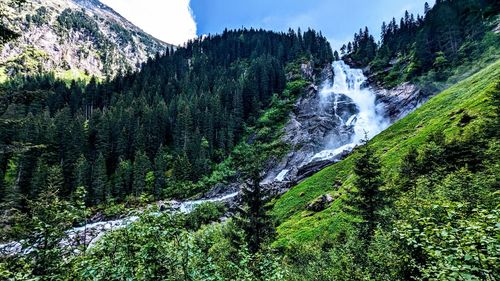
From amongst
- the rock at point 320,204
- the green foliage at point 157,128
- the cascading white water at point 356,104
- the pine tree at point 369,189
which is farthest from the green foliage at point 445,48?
the pine tree at point 369,189

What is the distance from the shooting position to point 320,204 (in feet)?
167

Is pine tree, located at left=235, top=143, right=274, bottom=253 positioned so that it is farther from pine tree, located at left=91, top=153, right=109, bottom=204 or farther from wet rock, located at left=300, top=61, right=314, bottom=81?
wet rock, located at left=300, top=61, right=314, bottom=81

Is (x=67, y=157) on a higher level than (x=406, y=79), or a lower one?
lower

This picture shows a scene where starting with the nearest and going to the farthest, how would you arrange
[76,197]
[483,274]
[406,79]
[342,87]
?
1. [483,274]
2. [76,197]
3. [406,79]
4. [342,87]

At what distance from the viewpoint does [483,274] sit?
5.71 meters

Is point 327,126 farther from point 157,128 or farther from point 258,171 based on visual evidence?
point 258,171

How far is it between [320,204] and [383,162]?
45.4 ft

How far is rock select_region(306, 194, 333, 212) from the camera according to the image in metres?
50.3

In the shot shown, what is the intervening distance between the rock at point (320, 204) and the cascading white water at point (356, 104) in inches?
1212

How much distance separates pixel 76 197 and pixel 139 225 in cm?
240

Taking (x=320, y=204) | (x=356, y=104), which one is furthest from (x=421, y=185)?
(x=356, y=104)

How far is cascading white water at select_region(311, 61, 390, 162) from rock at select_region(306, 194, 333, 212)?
101 feet

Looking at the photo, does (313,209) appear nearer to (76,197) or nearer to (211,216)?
(211,216)

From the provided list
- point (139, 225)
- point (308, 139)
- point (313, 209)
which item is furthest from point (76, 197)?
point (308, 139)
